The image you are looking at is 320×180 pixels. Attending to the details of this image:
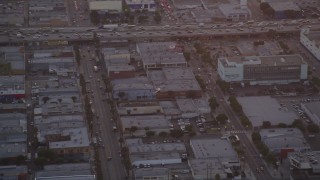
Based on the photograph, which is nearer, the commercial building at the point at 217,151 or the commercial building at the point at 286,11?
the commercial building at the point at 217,151

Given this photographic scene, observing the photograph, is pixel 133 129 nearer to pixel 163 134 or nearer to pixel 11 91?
pixel 163 134

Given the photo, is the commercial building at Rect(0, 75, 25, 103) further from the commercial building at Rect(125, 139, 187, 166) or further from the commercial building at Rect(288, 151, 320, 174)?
the commercial building at Rect(288, 151, 320, 174)

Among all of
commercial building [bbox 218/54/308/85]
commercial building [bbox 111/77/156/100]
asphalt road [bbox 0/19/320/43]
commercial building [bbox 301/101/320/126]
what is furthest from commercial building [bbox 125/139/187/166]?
asphalt road [bbox 0/19/320/43]

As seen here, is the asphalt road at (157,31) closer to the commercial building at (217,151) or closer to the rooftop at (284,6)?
the rooftop at (284,6)

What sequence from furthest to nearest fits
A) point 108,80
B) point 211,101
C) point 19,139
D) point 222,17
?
1. point 222,17
2. point 108,80
3. point 211,101
4. point 19,139

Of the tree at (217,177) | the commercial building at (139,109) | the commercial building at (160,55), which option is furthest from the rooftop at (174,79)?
the tree at (217,177)

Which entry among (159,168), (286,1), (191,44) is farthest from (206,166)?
(286,1)

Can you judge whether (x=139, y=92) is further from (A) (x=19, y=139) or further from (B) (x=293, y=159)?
(B) (x=293, y=159)
